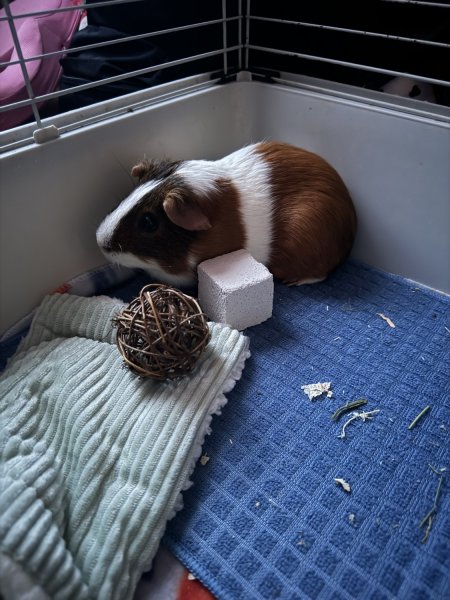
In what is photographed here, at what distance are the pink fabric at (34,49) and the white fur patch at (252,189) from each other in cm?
53

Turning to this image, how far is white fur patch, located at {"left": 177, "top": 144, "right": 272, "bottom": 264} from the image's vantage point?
43.4 inches

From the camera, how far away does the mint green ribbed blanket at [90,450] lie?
25.4 inches

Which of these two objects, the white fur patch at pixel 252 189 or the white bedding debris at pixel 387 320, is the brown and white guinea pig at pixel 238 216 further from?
the white bedding debris at pixel 387 320

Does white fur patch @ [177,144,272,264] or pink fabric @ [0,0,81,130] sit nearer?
white fur patch @ [177,144,272,264]

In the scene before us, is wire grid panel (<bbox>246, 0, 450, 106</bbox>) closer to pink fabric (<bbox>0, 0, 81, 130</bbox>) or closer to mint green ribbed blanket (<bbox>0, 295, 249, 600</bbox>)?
pink fabric (<bbox>0, 0, 81, 130</bbox>)

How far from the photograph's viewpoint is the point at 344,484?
2.59ft

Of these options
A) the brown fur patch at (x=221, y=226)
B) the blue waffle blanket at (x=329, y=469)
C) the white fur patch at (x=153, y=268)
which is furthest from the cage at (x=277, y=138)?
the brown fur patch at (x=221, y=226)

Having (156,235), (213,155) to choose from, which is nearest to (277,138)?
(213,155)

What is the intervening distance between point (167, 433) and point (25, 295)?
516 millimetres

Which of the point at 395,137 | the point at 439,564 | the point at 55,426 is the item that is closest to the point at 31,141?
the point at 55,426

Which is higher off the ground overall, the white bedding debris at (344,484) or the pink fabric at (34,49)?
the pink fabric at (34,49)

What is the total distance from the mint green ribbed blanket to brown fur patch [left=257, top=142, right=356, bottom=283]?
28 centimetres

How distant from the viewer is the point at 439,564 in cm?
69

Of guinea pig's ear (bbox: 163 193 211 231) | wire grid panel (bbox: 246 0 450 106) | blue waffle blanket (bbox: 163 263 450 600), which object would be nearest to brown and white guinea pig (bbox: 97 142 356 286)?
guinea pig's ear (bbox: 163 193 211 231)
